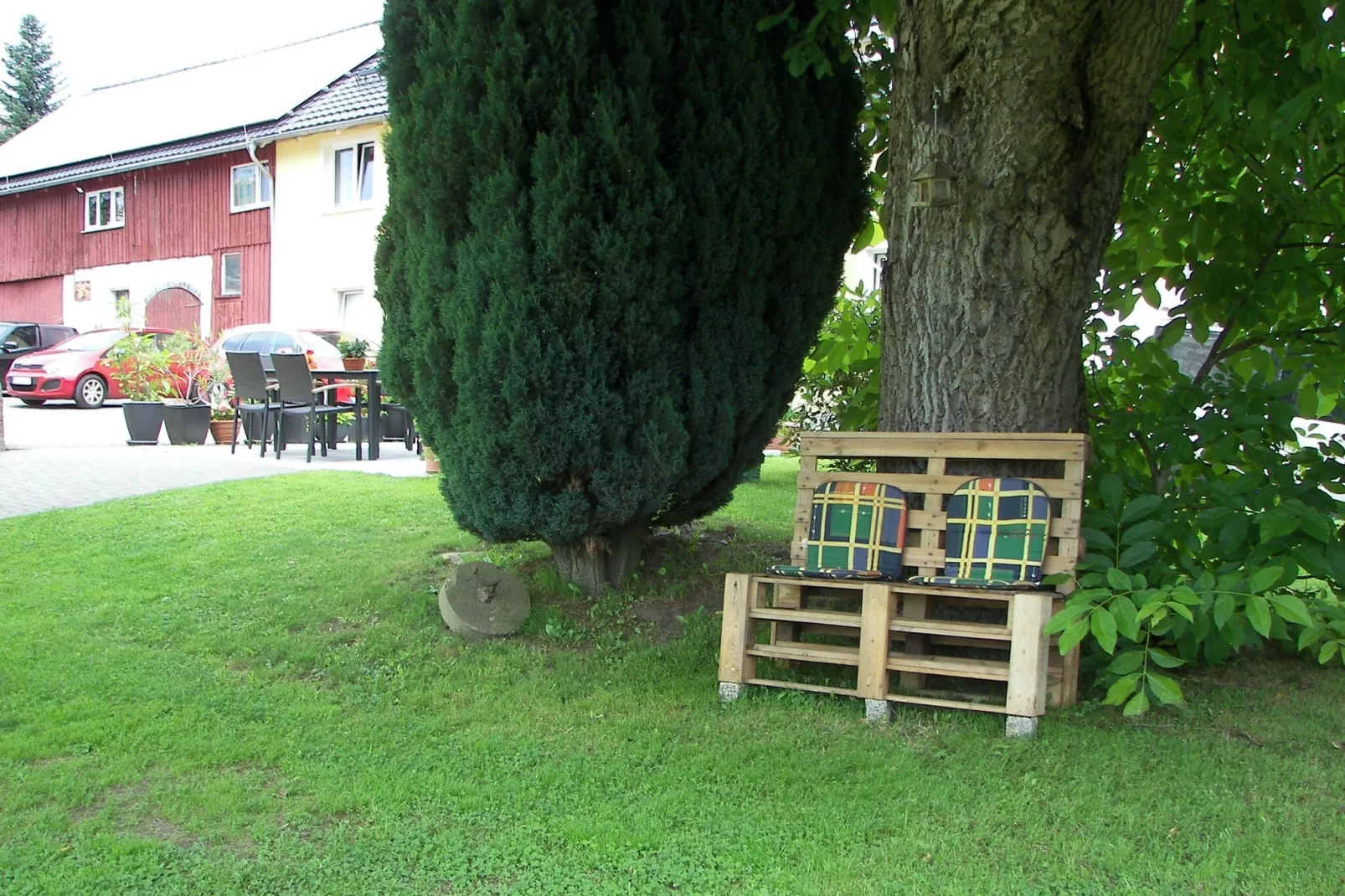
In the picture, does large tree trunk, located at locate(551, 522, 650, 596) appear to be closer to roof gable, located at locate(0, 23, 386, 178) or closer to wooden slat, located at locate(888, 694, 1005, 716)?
wooden slat, located at locate(888, 694, 1005, 716)

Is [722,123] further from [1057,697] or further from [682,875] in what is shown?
[682,875]

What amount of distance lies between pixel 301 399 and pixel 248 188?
14.7 m

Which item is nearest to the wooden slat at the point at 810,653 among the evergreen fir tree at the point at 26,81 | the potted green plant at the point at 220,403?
the potted green plant at the point at 220,403

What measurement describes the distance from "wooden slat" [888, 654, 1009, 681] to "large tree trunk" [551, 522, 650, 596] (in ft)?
5.72

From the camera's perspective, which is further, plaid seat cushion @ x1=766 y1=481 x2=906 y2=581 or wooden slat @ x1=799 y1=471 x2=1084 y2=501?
plaid seat cushion @ x1=766 y1=481 x2=906 y2=581

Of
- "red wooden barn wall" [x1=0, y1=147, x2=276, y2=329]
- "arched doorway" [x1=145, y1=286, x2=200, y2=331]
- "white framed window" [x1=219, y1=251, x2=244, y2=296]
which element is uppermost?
"red wooden barn wall" [x1=0, y1=147, x2=276, y2=329]

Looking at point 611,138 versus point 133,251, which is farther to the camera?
point 133,251

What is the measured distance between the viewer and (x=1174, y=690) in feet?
11.5

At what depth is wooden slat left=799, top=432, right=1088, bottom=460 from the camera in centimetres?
424

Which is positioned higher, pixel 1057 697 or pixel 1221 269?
pixel 1221 269

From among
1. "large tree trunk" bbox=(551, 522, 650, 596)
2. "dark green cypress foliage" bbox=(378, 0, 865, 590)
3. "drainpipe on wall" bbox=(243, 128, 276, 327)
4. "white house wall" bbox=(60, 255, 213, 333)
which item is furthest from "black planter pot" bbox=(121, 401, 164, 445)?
"white house wall" bbox=(60, 255, 213, 333)

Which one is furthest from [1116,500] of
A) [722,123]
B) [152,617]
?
[152,617]

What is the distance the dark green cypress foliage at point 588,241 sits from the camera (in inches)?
178

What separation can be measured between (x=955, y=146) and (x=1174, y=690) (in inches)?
87.4
